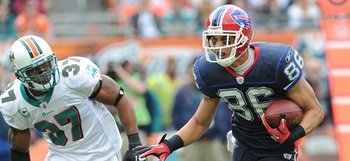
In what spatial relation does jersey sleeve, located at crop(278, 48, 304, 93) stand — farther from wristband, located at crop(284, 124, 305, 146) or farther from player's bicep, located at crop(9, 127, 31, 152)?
player's bicep, located at crop(9, 127, 31, 152)

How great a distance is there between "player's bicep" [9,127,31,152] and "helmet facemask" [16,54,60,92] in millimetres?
394

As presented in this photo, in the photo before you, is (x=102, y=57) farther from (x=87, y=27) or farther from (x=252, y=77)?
(x=252, y=77)

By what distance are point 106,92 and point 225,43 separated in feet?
2.82

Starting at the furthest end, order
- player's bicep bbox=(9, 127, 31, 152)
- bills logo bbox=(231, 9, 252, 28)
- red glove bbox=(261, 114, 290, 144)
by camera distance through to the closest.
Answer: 1. player's bicep bbox=(9, 127, 31, 152)
2. bills logo bbox=(231, 9, 252, 28)
3. red glove bbox=(261, 114, 290, 144)

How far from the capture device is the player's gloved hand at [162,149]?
607 centimetres

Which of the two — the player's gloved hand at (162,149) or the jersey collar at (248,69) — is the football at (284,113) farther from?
the player's gloved hand at (162,149)

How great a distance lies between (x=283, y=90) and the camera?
233 inches

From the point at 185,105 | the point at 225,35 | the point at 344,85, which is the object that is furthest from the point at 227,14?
the point at 185,105

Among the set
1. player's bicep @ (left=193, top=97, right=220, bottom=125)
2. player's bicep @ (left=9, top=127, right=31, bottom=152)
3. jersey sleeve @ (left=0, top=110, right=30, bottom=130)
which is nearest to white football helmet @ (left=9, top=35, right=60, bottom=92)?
jersey sleeve @ (left=0, top=110, right=30, bottom=130)

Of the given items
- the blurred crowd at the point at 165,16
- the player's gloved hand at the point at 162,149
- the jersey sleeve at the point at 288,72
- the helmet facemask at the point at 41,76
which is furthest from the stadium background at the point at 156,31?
the helmet facemask at the point at 41,76

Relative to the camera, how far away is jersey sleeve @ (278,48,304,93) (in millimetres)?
5859

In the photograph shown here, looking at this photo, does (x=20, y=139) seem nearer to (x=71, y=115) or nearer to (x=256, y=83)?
(x=71, y=115)

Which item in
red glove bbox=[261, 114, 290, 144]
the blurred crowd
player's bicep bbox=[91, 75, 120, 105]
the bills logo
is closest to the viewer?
red glove bbox=[261, 114, 290, 144]

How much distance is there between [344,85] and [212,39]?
326cm
